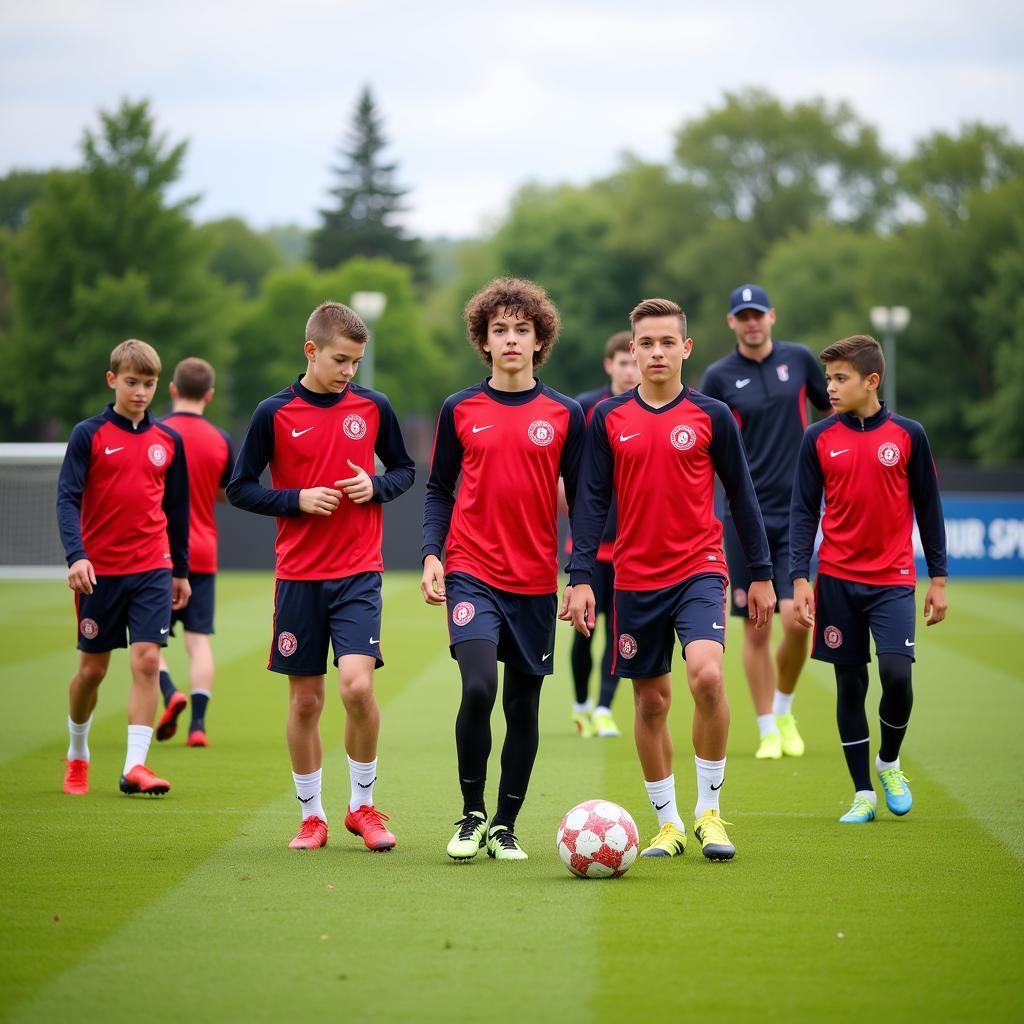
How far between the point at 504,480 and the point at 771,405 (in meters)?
3.39

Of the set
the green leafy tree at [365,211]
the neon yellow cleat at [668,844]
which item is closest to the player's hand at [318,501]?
the neon yellow cleat at [668,844]

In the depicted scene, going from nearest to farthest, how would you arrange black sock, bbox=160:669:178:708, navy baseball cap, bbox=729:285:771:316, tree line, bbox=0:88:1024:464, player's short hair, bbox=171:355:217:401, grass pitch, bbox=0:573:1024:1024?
grass pitch, bbox=0:573:1024:1024, navy baseball cap, bbox=729:285:771:316, player's short hair, bbox=171:355:217:401, black sock, bbox=160:669:178:708, tree line, bbox=0:88:1024:464

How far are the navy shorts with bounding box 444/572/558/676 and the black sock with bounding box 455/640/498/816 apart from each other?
6cm

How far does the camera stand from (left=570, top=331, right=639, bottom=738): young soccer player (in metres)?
9.84

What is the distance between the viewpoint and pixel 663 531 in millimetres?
6336

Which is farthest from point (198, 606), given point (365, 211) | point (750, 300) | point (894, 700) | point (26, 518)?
point (365, 211)

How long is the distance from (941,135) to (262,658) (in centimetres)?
5269

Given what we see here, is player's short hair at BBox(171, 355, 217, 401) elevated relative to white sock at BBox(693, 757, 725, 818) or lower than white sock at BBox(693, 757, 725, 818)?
elevated

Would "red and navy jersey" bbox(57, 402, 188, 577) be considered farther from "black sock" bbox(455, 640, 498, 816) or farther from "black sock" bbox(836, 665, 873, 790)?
"black sock" bbox(836, 665, 873, 790)

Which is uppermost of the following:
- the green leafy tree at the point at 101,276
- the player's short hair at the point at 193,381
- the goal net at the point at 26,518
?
the green leafy tree at the point at 101,276

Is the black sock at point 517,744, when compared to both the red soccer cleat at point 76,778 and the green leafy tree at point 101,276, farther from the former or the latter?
the green leafy tree at point 101,276

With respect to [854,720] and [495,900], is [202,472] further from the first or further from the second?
[495,900]

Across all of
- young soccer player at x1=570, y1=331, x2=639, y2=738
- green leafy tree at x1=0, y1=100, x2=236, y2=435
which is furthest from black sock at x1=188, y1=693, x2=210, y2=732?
green leafy tree at x1=0, y1=100, x2=236, y2=435

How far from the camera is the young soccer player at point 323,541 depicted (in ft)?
21.1
